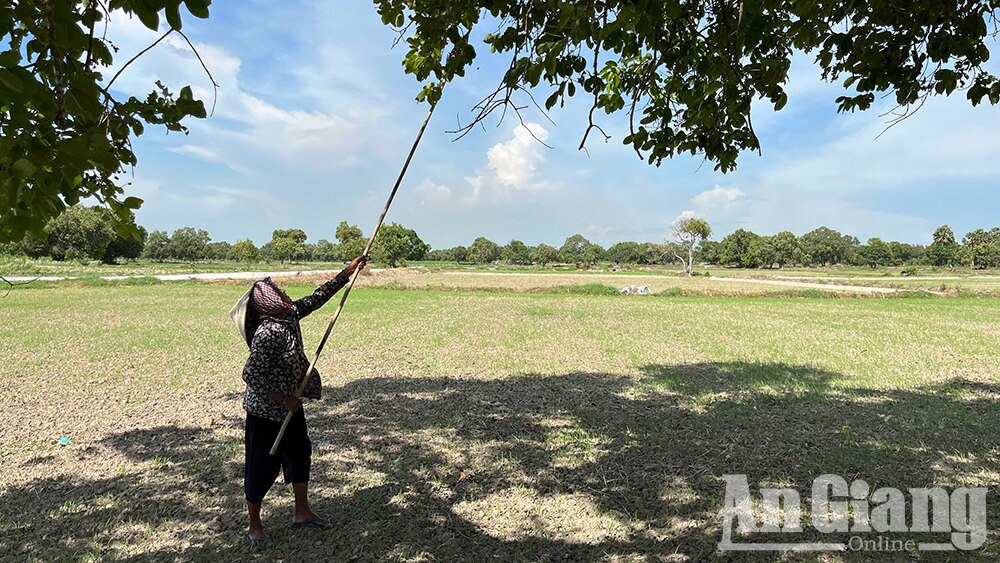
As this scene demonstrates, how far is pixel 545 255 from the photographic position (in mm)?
137250

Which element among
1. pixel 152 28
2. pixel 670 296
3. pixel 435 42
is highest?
pixel 435 42

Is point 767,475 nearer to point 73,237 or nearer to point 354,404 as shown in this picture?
point 354,404

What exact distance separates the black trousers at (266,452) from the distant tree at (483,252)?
460 ft

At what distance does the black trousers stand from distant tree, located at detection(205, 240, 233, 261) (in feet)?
393

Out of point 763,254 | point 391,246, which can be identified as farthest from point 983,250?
point 391,246

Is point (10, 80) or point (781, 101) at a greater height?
point (781, 101)

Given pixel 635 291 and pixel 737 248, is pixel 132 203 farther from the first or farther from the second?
pixel 737 248

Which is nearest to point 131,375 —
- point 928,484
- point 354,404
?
point 354,404

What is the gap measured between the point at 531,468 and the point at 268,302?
3.07m

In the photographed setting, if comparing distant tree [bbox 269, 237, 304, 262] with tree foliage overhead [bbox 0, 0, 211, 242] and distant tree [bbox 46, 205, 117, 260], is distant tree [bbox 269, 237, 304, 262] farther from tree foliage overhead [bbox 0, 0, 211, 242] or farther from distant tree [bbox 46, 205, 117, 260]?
tree foliage overhead [bbox 0, 0, 211, 242]

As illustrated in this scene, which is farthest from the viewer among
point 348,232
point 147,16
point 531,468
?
point 348,232

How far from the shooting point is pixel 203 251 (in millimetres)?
104188

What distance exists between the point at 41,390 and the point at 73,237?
5805 cm

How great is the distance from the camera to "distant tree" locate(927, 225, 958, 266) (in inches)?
4005
